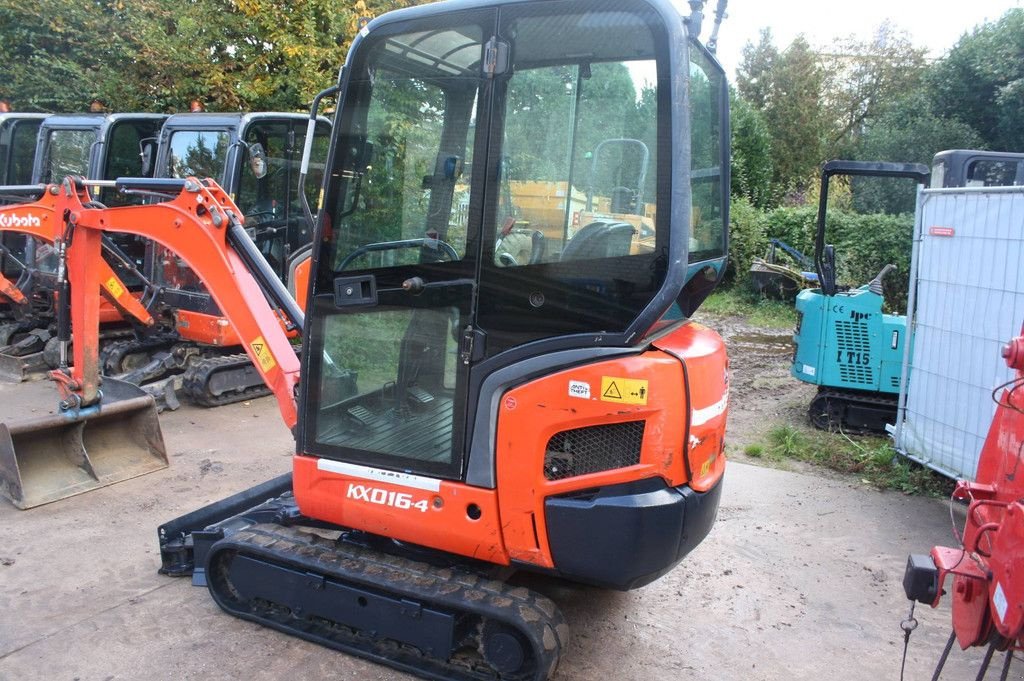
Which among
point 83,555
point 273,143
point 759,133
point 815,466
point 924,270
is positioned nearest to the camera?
point 83,555

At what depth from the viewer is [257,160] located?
257 inches

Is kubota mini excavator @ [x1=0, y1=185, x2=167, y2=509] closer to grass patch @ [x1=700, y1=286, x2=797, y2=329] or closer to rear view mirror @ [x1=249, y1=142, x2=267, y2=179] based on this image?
rear view mirror @ [x1=249, y1=142, x2=267, y2=179]

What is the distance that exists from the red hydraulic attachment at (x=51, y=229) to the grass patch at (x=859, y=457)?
520 centimetres

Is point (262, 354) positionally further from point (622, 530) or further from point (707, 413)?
point (707, 413)

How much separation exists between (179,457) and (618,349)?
433 cm

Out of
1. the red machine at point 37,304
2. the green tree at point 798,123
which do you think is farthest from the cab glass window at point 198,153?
the green tree at point 798,123

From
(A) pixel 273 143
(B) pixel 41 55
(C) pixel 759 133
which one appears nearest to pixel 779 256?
→ (C) pixel 759 133

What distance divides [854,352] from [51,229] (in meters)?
6.51

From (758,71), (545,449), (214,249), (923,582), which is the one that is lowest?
(923,582)

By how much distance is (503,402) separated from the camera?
2.93 m

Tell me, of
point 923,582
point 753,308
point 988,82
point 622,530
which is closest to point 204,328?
point 622,530

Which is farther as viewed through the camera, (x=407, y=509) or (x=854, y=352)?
(x=854, y=352)

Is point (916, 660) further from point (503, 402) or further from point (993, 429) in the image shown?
point (503, 402)

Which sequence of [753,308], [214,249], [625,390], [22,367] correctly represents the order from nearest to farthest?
[625,390], [214,249], [22,367], [753,308]
